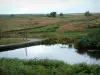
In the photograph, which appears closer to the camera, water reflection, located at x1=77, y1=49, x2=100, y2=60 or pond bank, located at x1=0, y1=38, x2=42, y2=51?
water reflection, located at x1=77, y1=49, x2=100, y2=60

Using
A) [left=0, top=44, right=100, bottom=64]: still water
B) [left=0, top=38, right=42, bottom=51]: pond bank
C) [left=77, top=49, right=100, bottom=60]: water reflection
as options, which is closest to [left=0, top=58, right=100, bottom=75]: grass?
[left=0, top=44, right=100, bottom=64]: still water

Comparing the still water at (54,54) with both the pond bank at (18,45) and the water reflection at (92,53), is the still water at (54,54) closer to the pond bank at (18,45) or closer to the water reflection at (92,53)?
the water reflection at (92,53)

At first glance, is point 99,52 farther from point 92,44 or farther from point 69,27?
point 69,27

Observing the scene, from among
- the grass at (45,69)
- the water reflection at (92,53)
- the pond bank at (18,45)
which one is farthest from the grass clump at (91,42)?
the grass at (45,69)

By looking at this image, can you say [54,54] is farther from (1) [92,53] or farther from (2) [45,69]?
(2) [45,69]

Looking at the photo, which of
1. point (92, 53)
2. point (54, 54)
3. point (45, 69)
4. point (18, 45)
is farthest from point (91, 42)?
point (45, 69)

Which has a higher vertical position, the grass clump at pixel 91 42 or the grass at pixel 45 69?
the grass at pixel 45 69

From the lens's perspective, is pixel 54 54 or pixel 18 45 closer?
pixel 54 54

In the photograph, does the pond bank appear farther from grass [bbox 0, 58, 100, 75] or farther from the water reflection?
grass [bbox 0, 58, 100, 75]

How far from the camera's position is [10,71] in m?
11.1

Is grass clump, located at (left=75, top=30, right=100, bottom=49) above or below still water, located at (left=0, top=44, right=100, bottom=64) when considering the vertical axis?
above

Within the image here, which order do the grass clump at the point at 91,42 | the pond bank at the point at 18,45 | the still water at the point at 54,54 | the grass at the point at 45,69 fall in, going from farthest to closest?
1. the pond bank at the point at 18,45
2. the grass clump at the point at 91,42
3. the still water at the point at 54,54
4. the grass at the point at 45,69

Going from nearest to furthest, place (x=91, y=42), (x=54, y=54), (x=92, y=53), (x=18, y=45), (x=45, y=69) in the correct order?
(x=45, y=69) < (x=54, y=54) < (x=92, y=53) < (x=91, y=42) < (x=18, y=45)

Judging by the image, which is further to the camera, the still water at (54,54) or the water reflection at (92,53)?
the water reflection at (92,53)
